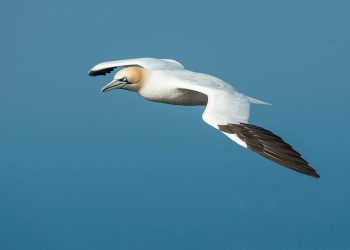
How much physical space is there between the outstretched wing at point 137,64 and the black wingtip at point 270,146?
3357mm

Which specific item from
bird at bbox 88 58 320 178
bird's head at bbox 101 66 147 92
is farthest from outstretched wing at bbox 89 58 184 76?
bird's head at bbox 101 66 147 92

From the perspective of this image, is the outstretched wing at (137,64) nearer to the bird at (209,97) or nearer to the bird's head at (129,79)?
the bird at (209,97)

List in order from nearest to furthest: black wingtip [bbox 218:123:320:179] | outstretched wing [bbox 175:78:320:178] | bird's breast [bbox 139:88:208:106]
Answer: black wingtip [bbox 218:123:320:179], outstretched wing [bbox 175:78:320:178], bird's breast [bbox 139:88:208:106]

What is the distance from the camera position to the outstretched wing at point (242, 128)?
13453 millimetres

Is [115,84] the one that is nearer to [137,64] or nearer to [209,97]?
[137,64]

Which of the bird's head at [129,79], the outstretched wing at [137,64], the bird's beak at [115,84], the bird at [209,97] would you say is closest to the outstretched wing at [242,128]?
the bird at [209,97]

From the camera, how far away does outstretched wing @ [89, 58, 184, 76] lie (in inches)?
689

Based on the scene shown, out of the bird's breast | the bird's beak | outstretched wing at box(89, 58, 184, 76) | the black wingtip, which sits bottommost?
the black wingtip

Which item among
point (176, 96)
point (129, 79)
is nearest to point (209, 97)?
point (176, 96)

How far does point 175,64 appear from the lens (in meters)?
18.0

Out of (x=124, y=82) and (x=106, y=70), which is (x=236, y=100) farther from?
(x=106, y=70)

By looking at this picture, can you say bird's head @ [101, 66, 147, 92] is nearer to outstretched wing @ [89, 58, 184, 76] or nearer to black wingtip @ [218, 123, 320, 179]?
outstretched wing @ [89, 58, 184, 76]

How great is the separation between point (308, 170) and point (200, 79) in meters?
3.52

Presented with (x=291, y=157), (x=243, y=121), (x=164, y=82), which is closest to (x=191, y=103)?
(x=164, y=82)
